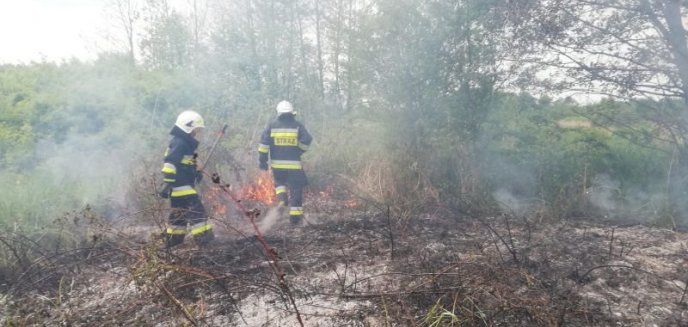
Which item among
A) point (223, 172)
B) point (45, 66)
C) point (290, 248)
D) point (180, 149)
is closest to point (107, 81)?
point (45, 66)

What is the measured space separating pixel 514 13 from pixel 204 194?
6373mm

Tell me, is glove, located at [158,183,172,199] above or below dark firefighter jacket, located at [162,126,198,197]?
below

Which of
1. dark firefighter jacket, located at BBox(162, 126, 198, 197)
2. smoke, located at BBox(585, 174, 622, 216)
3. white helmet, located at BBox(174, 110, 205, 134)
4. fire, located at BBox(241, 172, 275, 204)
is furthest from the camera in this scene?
fire, located at BBox(241, 172, 275, 204)

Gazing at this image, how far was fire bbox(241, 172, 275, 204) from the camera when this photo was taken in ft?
23.3

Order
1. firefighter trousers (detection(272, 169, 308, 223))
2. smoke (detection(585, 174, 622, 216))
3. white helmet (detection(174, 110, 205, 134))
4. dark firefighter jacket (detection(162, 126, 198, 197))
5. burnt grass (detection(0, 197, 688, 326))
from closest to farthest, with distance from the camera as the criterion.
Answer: burnt grass (detection(0, 197, 688, 326)) < dark firefighter jacket (detection(162, 126, 198, 197)) < white helmet (detection(174, 110, 205, 134)) < firefighter trousers (detection(272, 169, 308, 223)) < smoke (detection(585, 174, 622, 216))

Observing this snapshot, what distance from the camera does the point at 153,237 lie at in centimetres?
329

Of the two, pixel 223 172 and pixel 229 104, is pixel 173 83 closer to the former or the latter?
pixel 229 104

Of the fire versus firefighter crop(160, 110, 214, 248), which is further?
the fire

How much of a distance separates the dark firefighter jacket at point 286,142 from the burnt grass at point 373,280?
1.19m

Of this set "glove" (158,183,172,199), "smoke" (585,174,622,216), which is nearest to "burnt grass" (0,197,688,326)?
"glove" (158,183,172,199)

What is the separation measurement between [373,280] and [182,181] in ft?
9.65

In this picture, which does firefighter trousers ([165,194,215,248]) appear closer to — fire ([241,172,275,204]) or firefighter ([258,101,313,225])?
firefighter ([258,101,313,225])

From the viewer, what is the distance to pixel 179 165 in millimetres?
5047

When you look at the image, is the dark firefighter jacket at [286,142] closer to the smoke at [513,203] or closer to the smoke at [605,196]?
A: the smoke at [513,203]
